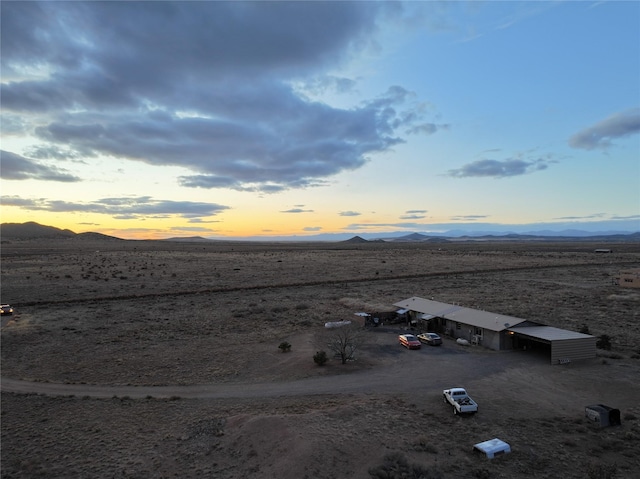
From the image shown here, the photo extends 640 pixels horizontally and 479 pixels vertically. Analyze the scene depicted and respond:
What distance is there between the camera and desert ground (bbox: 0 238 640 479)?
1691 cm

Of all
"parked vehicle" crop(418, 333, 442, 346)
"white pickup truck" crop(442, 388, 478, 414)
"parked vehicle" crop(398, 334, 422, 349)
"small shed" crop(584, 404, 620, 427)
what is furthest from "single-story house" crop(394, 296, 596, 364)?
"white pickup truck" crop(442, 388, 478, 414)

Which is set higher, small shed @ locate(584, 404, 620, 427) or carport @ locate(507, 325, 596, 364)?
carport @ locate(507, 325, 596, 364)

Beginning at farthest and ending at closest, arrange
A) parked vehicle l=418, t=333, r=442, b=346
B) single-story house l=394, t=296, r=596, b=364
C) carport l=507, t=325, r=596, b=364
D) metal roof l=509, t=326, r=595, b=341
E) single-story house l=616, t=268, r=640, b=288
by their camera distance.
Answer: single-story house l=616, t=268, r=640, b=288
parked vehicle l=418, t=333, r=442, b=346
metal roof l=509, t=326, r=595, b=341
single-story house l=394, t=296, r=596, b=364
carport l=507, t=325, r=596, b=364

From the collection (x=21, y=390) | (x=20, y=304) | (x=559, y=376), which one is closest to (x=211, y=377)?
(x=21, y=390)

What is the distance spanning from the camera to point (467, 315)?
120 ft

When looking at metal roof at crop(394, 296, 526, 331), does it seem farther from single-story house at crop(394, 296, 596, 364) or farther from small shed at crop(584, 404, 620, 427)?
small shed at crop(584, 404, 620, 427)

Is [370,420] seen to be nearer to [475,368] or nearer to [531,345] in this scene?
[475,368]

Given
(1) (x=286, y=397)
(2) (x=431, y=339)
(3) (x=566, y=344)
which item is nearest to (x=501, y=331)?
(3) (x=566, y=344)

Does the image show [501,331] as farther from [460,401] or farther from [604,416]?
[460,401]

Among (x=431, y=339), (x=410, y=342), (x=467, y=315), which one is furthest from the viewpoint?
(x=467, y=315)

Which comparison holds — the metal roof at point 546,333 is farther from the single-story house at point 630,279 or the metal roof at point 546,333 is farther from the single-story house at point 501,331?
the single-story house at point 630,279

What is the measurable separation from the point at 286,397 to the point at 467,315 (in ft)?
65.1

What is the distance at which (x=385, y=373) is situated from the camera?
27234 millimetres

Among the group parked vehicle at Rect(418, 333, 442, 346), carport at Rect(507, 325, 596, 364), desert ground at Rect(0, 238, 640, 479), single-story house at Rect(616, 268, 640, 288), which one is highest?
single-story house at Rect(616, 268, 640, 288)
